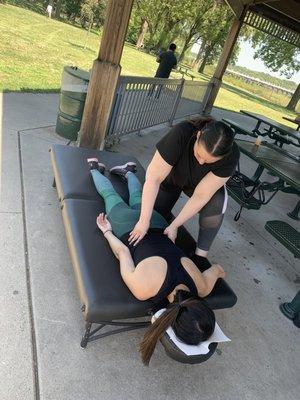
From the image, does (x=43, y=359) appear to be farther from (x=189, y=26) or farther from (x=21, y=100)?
(x=189, y=26)

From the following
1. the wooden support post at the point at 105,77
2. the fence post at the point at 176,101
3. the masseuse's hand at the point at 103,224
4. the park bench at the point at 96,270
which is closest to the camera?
the park bench at the point at 96,270

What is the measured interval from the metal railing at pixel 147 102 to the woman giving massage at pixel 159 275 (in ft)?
8.36

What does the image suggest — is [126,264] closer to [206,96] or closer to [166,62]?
[166,62]

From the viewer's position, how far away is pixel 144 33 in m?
38.6

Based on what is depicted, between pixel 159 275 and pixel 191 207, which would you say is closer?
pixel 159 275

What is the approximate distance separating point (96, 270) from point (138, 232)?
0.44 meters

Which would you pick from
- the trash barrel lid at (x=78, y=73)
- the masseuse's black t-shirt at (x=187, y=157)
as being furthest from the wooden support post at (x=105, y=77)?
the masseuse's black t-shirt at (x=187, y=157)

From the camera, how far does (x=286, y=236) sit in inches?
134

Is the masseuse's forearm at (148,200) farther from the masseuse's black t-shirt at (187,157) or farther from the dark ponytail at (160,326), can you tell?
the dark ponytail at (160,326)

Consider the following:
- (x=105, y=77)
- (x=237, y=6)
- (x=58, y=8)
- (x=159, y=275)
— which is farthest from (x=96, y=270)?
(x=58, y=8)

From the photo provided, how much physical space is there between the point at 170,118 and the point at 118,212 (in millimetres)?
5699

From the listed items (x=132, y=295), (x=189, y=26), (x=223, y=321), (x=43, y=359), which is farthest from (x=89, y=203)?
(x=189, y=26)

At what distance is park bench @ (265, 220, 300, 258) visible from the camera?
10.7 ft

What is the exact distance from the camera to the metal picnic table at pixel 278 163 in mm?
4261
